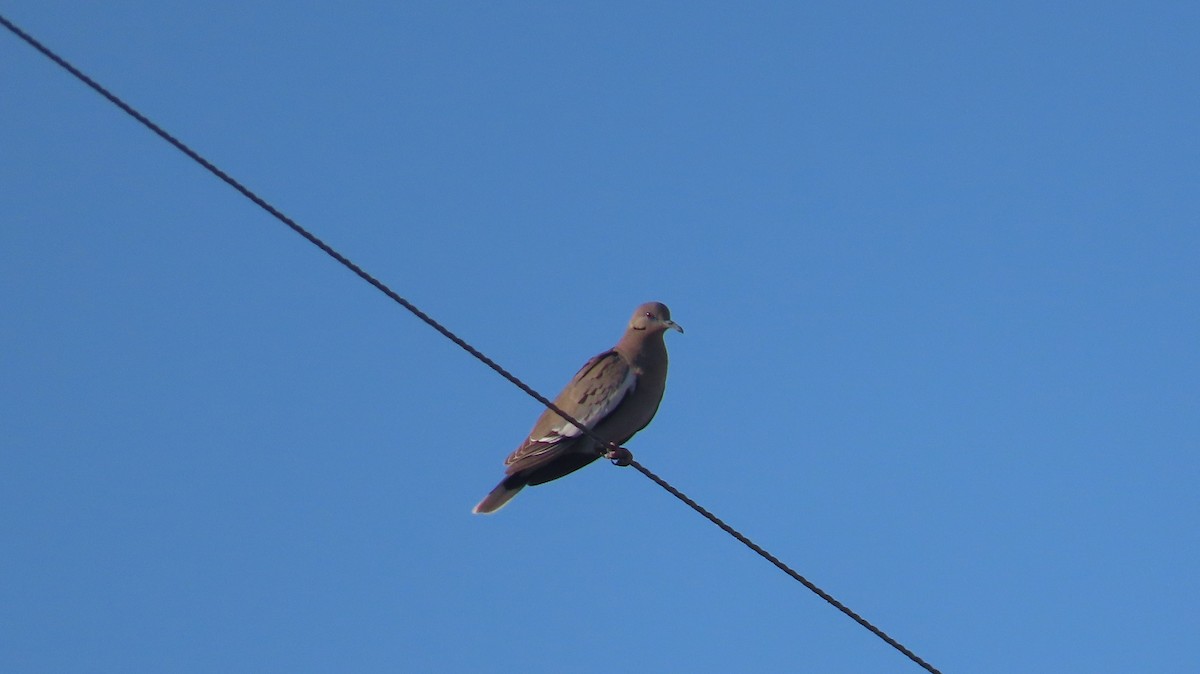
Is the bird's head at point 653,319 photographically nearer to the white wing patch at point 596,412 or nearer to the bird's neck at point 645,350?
the bird's neck at point 645,350

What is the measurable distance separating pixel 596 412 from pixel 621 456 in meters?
0.45

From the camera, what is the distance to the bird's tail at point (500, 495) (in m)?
7.38

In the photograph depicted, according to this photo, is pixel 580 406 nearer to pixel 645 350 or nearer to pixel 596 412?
pixel 596 412

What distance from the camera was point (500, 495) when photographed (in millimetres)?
7426

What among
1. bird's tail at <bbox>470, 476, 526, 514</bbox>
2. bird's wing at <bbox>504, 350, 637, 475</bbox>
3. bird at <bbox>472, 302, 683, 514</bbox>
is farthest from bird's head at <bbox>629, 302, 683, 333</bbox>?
bird's tail at <bbox>470, 476, 526, 514</bbox>

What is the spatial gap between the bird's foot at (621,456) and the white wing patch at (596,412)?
0.63 ft

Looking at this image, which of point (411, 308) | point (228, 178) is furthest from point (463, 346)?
point (228, 178)

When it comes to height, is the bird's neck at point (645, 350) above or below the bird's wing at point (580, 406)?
above

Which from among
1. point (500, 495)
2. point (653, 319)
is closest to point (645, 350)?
point (653, 319)

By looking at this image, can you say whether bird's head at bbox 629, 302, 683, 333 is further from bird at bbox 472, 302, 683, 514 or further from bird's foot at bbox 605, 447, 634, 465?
bird's foot at bbox 605, 447, 634, 465

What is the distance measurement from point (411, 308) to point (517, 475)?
3.14 metres

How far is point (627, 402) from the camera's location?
7695 mm

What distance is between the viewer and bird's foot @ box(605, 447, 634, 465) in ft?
23.2

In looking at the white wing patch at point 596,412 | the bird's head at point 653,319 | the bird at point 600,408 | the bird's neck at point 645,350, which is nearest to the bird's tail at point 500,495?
the bird at point 600,408
